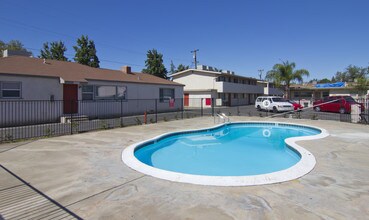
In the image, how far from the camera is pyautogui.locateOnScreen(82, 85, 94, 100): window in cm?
1796

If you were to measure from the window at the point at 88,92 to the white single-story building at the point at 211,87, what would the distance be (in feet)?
56.1

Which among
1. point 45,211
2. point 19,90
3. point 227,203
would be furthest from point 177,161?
→ point 19,90

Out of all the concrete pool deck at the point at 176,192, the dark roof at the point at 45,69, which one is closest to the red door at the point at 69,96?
the dark roof at the point at 45,69

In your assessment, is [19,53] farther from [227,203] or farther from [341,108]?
[341,108]

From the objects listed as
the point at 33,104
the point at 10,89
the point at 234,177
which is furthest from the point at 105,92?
the point at 234,177

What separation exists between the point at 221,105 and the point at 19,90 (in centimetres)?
2869

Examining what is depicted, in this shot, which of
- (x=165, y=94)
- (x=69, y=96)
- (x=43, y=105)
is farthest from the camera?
(x=165, y=94)

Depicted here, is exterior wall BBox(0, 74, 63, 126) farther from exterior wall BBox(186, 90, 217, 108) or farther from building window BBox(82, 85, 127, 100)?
exterior wall BBox(186, 90, 217, 108)

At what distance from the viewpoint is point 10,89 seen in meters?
13.8

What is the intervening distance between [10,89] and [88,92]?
5346 mm

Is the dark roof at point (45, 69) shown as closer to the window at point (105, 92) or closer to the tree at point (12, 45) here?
the window at point (105, 92)

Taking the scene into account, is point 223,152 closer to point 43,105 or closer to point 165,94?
point 43,105

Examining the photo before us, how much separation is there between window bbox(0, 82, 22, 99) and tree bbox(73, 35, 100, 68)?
29222mm

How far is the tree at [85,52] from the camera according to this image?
41.0 m
